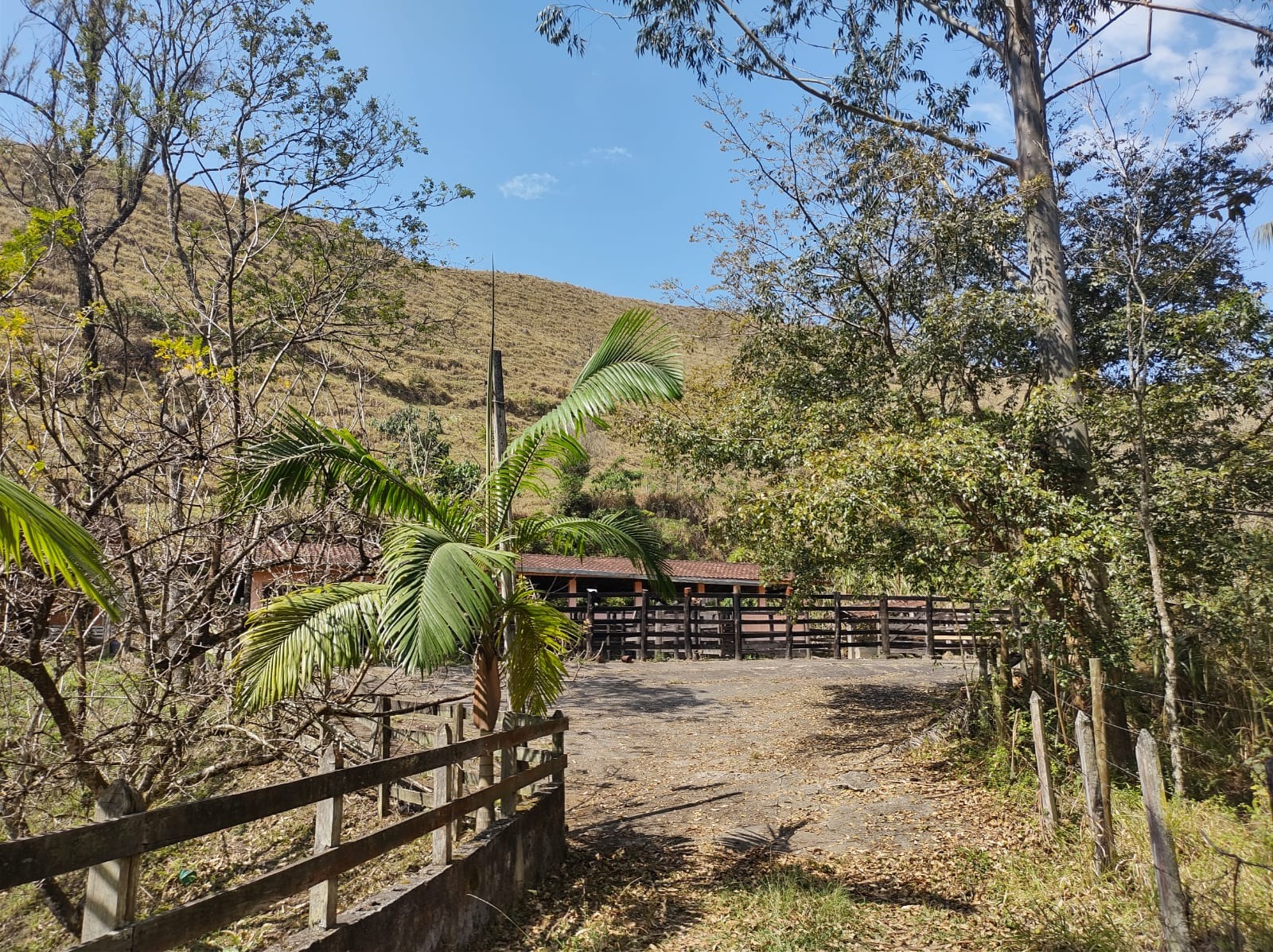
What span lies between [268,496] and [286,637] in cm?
117

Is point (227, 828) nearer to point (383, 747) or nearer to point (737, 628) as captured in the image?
point (383, 747)

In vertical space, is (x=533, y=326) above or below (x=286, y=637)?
above

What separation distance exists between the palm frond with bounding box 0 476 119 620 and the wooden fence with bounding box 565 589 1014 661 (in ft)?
55.0

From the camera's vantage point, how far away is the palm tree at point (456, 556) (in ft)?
15.2

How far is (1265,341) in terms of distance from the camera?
8258 mm

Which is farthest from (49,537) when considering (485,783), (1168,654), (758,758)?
(758,758)

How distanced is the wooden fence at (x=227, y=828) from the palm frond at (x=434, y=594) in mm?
720

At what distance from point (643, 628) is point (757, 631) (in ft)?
11.5

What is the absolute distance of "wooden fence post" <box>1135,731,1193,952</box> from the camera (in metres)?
3.85

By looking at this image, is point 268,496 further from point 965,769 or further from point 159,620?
point 965,769

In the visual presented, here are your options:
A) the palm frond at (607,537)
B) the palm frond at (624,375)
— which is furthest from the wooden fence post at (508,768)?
the palm frond at (624,375)

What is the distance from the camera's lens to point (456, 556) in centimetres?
484

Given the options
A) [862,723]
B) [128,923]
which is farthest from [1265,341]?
[128,923]

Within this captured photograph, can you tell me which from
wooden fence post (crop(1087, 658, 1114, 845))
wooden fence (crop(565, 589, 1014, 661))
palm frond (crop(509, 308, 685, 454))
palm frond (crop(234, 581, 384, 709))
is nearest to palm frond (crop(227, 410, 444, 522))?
palm frond (crop(234, 581, 384, 709))
